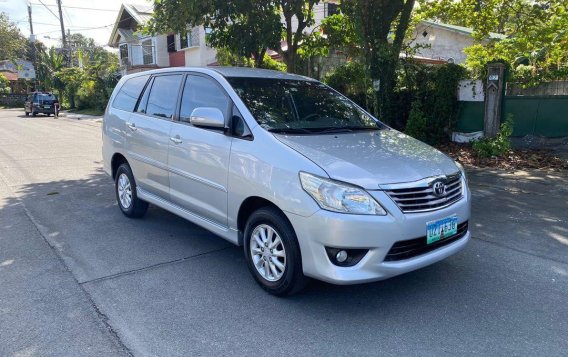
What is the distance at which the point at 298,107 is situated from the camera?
14.8 ft

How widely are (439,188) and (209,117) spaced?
6.58 ft

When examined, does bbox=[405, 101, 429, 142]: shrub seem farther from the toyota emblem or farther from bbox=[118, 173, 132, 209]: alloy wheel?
the toyota emblem

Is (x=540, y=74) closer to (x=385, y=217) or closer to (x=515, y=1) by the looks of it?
(x=515, y=1)

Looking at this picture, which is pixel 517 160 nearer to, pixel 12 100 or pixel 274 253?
pixel 274 253

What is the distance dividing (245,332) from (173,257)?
5.52 ft

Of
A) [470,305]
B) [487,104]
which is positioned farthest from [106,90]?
[470,305]

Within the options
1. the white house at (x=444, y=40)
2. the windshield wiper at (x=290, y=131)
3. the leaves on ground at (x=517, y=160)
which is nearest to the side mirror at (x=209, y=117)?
the windshield wiper at (x=290, y=131)

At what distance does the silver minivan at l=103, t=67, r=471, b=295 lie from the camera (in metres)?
3.26

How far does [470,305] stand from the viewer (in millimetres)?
3582

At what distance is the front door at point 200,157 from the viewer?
410 cm

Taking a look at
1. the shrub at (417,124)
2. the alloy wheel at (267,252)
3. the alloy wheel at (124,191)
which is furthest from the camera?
the shrub at (417,124)

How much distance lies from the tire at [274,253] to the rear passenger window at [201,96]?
1166mm

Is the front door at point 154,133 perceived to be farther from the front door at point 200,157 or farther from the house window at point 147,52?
the house window at point 147,52

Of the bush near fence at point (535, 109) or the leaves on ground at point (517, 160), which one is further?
the bush near fence at point (535, 109)
